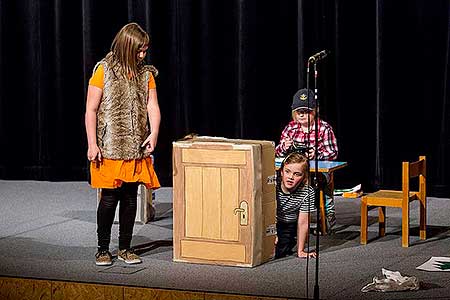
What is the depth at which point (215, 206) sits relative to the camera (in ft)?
16.5

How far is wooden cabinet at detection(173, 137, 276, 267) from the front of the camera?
495 centimetres

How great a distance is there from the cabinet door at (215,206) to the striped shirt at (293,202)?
39 cm

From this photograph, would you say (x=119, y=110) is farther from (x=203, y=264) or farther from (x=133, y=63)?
(x=203, y=264)

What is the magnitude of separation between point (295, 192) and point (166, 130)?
2.60m

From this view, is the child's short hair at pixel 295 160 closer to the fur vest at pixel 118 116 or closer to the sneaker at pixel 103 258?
the fur vest at pixel 118 116

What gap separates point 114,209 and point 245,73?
247cm

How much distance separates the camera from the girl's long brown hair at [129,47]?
4969 millimetres

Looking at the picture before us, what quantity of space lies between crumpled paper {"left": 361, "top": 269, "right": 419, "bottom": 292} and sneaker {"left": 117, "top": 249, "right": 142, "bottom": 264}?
1171 millimetres

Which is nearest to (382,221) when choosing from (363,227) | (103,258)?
(363,227)

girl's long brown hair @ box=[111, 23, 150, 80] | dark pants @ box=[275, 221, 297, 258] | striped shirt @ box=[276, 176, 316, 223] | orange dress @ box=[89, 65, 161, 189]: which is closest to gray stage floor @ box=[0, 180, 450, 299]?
dark pants @ box=[275, 221, 297, 258]

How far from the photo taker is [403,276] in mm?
4684

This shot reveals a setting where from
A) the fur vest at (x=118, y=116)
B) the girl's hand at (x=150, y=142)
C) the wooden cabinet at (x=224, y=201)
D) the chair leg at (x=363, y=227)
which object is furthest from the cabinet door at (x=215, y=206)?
the chair leg at (x=363, y=227)

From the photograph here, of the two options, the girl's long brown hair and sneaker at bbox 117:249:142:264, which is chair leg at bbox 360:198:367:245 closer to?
sneaker at bbox 117:249:142:264

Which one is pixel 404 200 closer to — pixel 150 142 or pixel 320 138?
pixel 320 138
